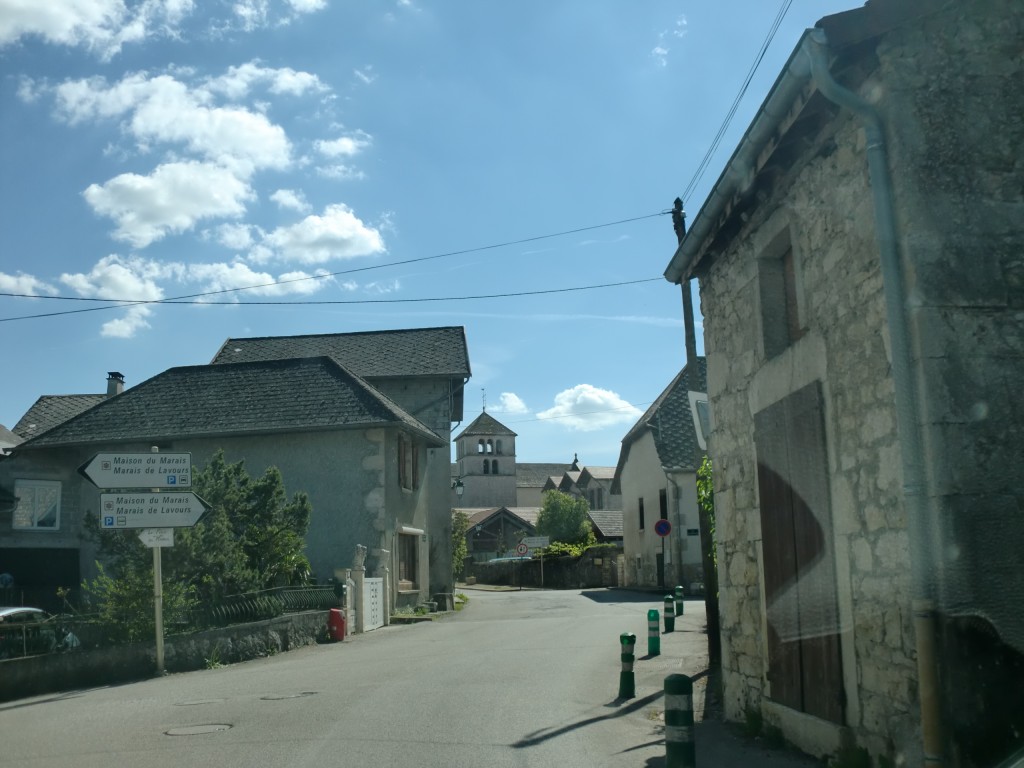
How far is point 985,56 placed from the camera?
6.24 meters

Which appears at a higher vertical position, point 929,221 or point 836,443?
point 929,221

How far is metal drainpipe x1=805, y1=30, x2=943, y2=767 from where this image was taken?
5.55 m

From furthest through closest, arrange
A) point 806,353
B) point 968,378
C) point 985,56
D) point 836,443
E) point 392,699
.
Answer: point 392,699
point 806,353
point 836,443
point 985,56
point 968,378

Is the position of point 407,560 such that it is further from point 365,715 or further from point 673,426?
point 365,715

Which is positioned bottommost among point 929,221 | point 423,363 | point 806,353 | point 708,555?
point 708,555

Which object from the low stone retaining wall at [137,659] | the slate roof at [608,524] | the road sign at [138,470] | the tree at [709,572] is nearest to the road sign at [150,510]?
the road sign at [138,470]

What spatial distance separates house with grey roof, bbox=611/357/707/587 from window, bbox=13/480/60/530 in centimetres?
1917

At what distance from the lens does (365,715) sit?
31.8 feet

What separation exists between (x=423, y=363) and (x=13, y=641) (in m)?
20.9

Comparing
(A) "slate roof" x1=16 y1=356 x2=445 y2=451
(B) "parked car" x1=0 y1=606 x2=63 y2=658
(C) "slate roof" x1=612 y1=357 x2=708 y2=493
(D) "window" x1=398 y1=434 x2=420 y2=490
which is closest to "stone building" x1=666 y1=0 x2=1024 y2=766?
(B) "parked car" x1=0 y1=606 x2=63 y2=658

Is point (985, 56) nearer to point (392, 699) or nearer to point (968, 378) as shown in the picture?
point (968, 378)

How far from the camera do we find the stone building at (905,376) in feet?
18.5

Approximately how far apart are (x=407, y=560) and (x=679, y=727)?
74.9 feet

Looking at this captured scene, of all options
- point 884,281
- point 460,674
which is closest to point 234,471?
point 460,674
